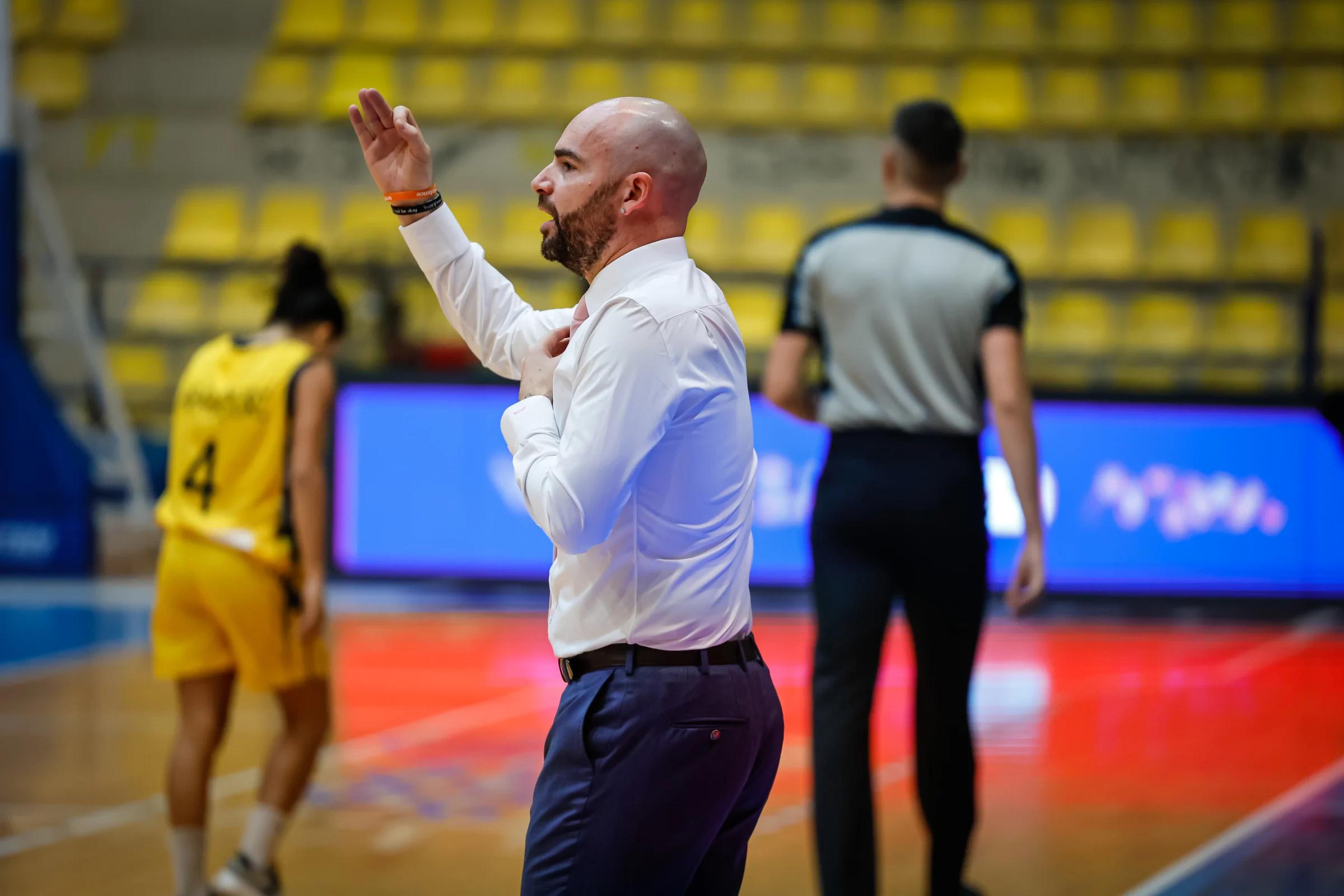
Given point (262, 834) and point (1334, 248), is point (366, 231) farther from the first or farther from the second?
point (262, 834)

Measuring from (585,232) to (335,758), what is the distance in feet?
13.9

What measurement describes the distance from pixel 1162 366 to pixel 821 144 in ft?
13.6

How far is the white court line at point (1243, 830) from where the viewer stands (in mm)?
4520

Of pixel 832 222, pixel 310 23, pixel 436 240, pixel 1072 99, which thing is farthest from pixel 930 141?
pixel 310 23

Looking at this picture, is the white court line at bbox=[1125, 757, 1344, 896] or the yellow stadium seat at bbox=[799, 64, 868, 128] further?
the yellow stadium seat at bbox=[799, 64, 868, 128]

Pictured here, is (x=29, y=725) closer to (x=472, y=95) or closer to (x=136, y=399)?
(x=136, y=399)

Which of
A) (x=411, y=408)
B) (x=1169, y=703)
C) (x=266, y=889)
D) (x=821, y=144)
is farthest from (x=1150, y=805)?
(x=821, y=144)

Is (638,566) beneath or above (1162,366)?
above

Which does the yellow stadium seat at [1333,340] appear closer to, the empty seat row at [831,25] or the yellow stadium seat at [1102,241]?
the yellow stadium seat at [1102,241]

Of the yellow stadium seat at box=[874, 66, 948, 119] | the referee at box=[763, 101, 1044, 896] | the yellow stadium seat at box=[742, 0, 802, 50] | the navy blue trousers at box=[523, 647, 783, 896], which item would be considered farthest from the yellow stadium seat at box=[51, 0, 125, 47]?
the navy blue trousers at box=[523, 647, 783, 896]

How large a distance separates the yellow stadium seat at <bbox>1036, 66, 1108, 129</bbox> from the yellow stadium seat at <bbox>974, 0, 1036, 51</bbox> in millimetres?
373

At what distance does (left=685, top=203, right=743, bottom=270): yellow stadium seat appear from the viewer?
13.7 meters

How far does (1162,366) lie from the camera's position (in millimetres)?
11844

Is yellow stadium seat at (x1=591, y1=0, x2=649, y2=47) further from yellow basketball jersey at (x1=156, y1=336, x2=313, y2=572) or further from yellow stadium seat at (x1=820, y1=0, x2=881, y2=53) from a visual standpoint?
yellow basketball jersey at (x1=156, y1=336, x2=313, y2=572)
